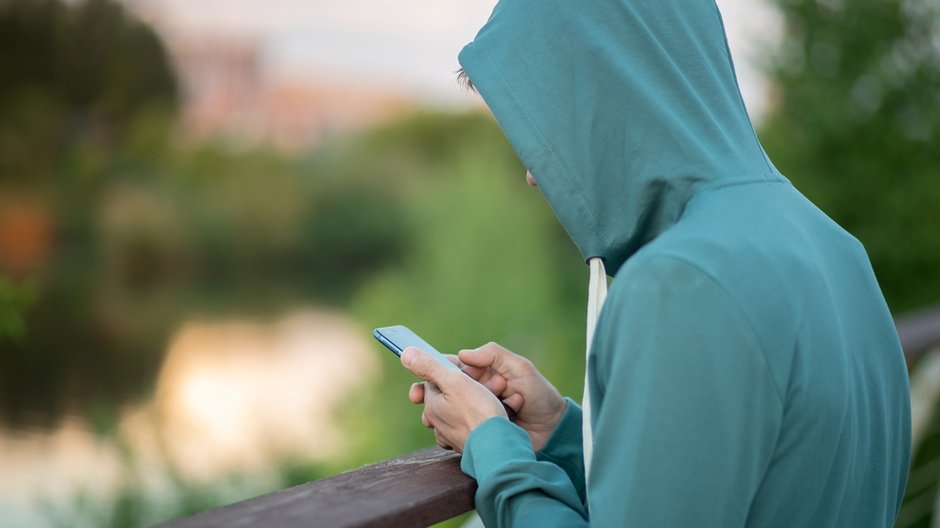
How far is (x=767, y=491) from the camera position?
1.02 meters

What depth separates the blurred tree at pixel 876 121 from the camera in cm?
709

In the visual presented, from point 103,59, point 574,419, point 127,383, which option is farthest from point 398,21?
point 574,419

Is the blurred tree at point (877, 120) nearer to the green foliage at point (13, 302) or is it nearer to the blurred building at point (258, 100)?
the green foliage at point (13, 302)

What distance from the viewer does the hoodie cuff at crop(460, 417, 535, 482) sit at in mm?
1146

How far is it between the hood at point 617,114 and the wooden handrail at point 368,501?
11.7 inches

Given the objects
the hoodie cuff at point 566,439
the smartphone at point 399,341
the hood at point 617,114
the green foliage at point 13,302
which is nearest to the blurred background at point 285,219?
the green foliage at point 13,302

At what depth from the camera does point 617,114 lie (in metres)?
1.12

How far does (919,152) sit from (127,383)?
956 centimetres

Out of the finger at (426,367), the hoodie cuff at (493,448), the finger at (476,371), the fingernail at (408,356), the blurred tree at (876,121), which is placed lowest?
the blurred tree at (876,121)

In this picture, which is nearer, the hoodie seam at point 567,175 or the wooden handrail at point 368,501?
the wooden handrail at point 368,501

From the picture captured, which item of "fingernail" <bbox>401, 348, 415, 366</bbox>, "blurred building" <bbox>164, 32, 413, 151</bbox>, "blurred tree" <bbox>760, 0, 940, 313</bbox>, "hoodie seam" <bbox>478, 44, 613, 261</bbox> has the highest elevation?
"blurred building" <bbox>164, 32, 413, 151</bbox>

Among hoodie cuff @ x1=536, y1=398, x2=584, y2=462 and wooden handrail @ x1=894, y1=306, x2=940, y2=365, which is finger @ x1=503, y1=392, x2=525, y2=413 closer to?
hoodie cuff @ x1=536, y1=398, x2=584, y2=462

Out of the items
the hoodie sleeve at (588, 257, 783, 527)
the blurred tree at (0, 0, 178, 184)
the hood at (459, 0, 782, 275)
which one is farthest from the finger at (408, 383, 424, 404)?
the blurred tree at (0, 0, 178, 184)

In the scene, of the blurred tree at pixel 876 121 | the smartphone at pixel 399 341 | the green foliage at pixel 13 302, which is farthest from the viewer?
the blurred tree at pixel 876 121
